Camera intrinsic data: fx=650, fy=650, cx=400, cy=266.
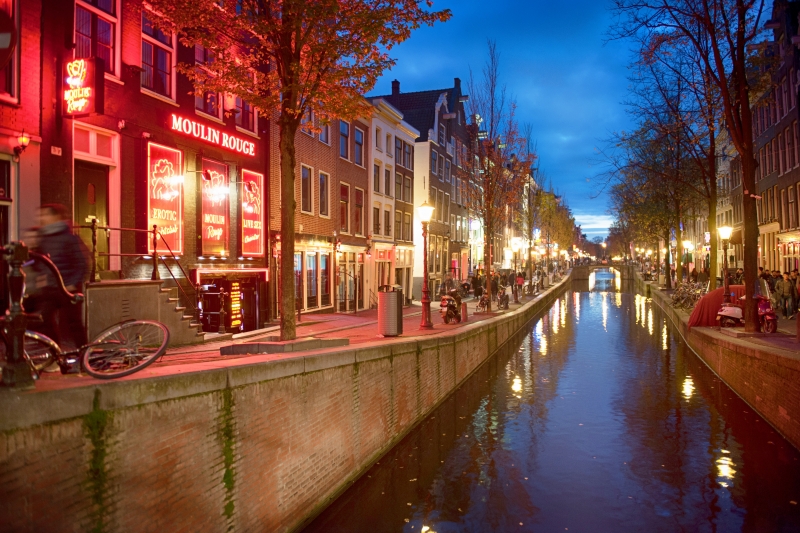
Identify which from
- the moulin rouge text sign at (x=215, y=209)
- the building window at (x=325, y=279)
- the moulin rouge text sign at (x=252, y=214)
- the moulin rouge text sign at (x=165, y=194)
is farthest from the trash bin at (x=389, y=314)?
the building window at (x=325, y=279)

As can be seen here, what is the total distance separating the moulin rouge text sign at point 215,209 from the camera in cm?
1745

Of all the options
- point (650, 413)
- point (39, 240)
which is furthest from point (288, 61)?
point (650, 413)

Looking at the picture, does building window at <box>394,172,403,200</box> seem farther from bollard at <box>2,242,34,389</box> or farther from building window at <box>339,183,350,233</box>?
bollard at <box>2,242,34,389</box>

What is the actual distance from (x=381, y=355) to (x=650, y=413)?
6.59 metres

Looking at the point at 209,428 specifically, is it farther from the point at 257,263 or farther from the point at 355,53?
the point at 257,263

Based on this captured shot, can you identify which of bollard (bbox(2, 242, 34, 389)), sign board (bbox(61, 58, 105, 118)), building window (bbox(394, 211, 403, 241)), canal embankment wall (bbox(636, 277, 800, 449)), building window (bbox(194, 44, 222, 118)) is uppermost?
building window (bbox(194, 44, 222, 118))

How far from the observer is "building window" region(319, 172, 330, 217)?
2602cm

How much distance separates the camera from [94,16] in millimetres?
13711

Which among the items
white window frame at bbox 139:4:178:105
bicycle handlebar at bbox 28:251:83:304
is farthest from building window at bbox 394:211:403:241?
bicycle handlebar at bbox 28:251:83:304

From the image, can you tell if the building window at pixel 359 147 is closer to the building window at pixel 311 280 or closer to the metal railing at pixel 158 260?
the building window at pixel 311 280

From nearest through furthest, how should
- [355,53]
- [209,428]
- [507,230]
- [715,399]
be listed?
[209,428], [355,53], [715,399], [507,230]

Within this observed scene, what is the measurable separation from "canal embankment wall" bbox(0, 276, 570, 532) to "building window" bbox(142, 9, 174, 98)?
9.38 meters

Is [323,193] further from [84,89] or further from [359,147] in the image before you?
[84,89]

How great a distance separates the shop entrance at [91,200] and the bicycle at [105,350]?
22.5 ft
